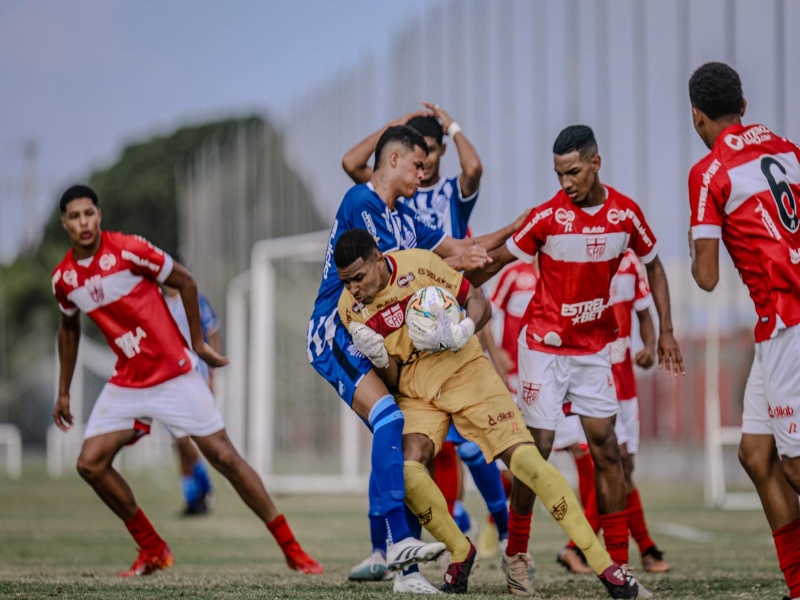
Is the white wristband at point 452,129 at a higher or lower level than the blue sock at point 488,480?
higher

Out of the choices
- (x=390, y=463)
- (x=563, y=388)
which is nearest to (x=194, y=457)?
(x=563, y=388)

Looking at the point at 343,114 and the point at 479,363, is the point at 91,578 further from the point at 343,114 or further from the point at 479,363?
the point at 343,114

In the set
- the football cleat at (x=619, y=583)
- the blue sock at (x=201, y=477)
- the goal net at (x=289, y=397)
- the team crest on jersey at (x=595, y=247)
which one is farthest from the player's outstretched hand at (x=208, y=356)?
the goal net at (x=289, y=397)

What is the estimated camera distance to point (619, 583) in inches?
224

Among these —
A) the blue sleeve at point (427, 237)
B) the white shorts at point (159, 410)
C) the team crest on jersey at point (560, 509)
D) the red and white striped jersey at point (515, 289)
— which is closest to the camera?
the team crest on jersey at point (560, 509)

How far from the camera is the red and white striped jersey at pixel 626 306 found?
8516 millimetres

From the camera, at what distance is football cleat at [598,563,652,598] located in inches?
224

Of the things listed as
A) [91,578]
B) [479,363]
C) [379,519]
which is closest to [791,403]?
[479,363]

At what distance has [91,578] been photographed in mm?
7055

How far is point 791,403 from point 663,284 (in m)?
1.42

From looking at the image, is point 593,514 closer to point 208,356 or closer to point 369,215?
point 208,356

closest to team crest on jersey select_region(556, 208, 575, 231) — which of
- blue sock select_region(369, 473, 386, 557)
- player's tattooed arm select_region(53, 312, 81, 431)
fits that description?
blue sock select_region(369, 473, 386, 557)

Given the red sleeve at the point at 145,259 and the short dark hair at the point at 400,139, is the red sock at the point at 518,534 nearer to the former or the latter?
the short dark hair at the point at 400,139

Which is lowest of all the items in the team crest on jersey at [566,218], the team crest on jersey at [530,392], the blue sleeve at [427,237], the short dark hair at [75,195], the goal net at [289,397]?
the goal net at [289,397]
